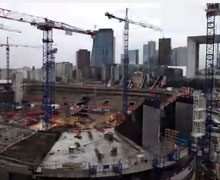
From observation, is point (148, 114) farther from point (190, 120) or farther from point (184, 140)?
point (190, 120)

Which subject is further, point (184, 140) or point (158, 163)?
point (184, 140)

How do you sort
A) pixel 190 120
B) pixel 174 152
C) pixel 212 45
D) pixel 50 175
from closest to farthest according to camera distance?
pixel 50 175
pixel 174 152
pixel 190 120
pixel 212 45

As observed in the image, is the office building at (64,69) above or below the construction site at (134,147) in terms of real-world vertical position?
above

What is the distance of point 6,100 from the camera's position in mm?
41625

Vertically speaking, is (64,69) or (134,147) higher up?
(64,69)

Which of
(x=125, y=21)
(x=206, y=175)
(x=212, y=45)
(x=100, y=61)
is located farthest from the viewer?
(x=100, y=61)

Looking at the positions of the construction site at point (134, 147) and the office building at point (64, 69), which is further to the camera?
the office building at point (64, 69)

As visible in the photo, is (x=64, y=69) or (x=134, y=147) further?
(x=64, y=69)

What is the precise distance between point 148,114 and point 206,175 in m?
5.50

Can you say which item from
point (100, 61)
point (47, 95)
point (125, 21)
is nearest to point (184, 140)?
point (47, 95)

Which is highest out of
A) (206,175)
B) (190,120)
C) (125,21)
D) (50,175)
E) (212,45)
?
(125,21)

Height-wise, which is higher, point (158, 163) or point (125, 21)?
point (125, 21)

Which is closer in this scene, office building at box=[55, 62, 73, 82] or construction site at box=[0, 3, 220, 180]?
construction site at box=[0, 3, 220, 180]

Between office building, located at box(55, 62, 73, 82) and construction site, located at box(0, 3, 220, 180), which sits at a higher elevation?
office building, located at box(55, 62, 73, 82)
